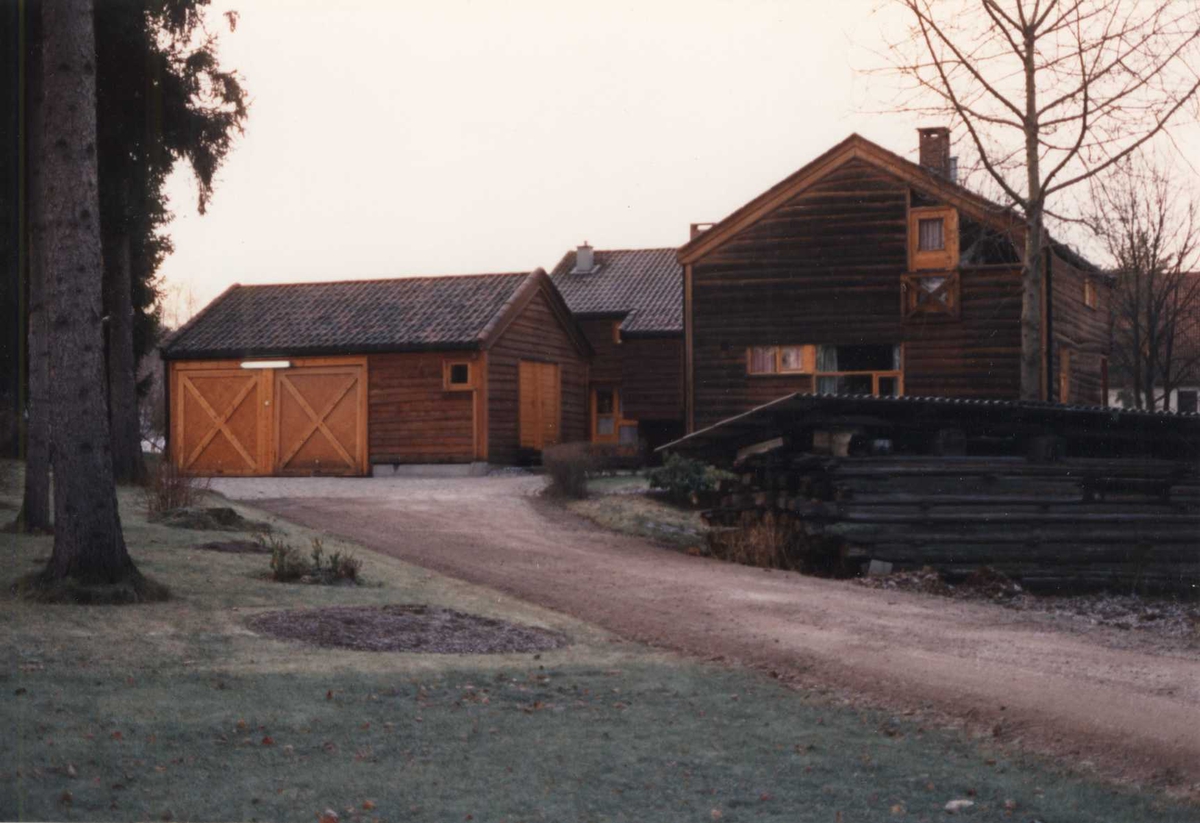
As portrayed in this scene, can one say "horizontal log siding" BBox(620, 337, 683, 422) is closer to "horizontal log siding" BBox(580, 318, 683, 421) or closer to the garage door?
"horizontal log siding" BBox(580, 318, 683, 421)

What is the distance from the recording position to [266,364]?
32.8 metres

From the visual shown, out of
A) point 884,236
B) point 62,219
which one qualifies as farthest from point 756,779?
point 884,236

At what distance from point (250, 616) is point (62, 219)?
142 inches

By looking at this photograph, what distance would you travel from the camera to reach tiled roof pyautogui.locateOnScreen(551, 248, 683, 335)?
132 ft

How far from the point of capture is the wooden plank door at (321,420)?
32.2m

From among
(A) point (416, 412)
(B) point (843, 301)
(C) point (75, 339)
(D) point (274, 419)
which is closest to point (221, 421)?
(D) point (274, 419)

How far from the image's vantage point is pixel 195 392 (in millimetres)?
33688

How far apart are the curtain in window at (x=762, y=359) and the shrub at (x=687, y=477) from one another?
19.6 ft

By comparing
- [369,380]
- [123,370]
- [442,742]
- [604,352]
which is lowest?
[442,742]

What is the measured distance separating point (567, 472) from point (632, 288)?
1944 centimetres

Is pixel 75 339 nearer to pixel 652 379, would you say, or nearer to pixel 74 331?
pixel 74 331

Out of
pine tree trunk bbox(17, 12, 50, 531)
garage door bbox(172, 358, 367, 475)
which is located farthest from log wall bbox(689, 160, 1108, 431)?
pine tree trunk bbox(17, 12, 50, 531)

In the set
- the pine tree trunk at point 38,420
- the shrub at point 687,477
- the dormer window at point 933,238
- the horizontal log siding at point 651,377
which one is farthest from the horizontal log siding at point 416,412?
the pine tree trunk at point 38,420

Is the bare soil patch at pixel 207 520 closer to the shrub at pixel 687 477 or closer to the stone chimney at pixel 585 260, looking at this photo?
the shrub at pixel 687 477
